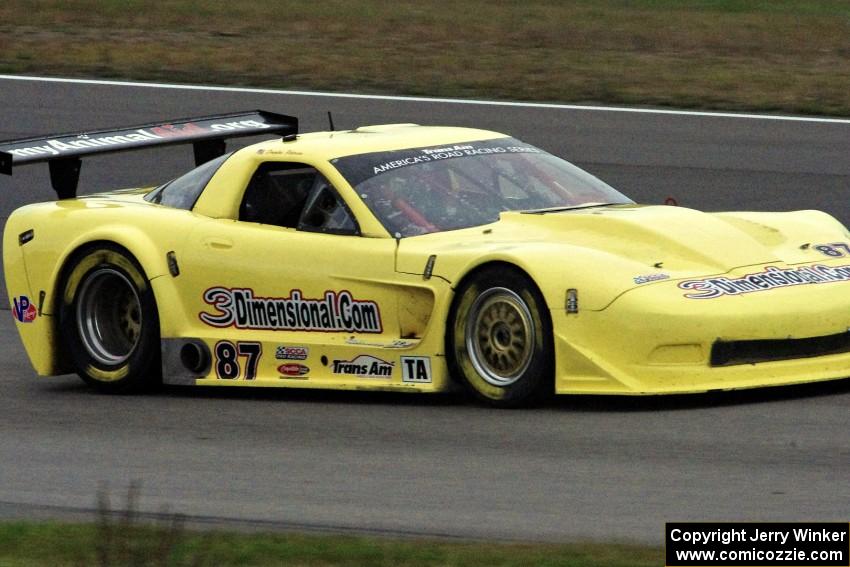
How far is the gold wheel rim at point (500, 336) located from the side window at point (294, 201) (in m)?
0.96

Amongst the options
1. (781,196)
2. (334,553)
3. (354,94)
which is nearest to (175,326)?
(334,553)

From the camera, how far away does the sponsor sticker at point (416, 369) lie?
8227mm

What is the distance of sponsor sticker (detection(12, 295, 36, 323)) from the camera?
32.1 feet

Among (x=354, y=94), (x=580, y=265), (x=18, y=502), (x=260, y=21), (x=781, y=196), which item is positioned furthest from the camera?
(x=260, y=21)

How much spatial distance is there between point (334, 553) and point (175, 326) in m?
3.84

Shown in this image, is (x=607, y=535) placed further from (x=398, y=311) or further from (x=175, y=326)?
(x=175, y=326)

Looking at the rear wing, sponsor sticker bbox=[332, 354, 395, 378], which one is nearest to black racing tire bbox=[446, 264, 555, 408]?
sponsor sticker bbox=[332, 354, 395, 378]

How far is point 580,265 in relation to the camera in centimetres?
780

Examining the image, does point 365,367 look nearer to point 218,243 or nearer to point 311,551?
point 218,243

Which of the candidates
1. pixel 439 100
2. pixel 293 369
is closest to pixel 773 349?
pixel 293 369

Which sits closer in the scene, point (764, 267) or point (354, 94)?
point (764, 267)

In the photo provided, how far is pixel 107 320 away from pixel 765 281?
3.64 metres

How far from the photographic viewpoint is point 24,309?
32.3ft

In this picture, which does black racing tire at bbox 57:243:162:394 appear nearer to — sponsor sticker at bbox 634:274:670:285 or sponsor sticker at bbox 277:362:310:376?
sponsor sticker at bbox 277:362:310:376
